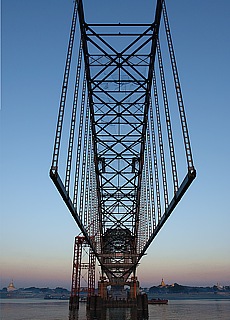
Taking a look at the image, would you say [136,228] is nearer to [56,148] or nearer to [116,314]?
[116,314]

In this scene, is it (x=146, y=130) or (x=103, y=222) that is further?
(x=103, y=222)

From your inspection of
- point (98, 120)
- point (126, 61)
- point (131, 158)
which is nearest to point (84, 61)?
point (126, 61)

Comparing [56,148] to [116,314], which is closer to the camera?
[56,148]

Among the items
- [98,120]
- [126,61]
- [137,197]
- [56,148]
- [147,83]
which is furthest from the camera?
[137,197]

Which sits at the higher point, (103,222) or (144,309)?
(103,222)

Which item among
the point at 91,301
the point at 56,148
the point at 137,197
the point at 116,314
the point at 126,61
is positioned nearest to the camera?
the point at 56,148

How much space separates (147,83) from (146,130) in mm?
9305

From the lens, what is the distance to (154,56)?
3191 cm

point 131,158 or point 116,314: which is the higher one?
point 131,158

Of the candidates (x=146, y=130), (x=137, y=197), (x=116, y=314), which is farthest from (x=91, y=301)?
(x=146, y=130)

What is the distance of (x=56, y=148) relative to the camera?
57.1 feet

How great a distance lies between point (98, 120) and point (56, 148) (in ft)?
83.3

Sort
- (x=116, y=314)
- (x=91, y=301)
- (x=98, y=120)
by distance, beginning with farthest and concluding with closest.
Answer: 1. (x=116, y=314)
2. (x=91, y=301)
3. (x=98, y=120)

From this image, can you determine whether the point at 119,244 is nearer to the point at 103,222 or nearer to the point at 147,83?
the point at 103,222
